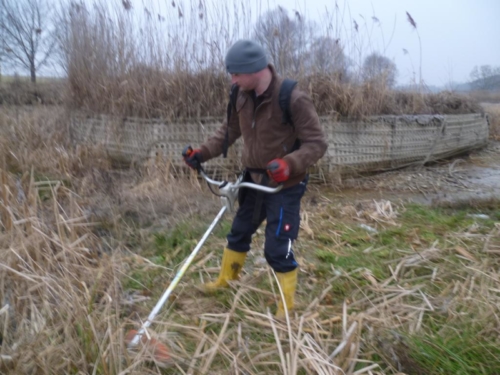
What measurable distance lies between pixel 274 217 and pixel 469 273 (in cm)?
161

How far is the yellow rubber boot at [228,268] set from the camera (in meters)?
3.38

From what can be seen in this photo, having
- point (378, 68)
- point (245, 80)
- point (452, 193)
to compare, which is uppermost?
point (378, 68)

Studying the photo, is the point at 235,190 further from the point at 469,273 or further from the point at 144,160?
the point at 144,160

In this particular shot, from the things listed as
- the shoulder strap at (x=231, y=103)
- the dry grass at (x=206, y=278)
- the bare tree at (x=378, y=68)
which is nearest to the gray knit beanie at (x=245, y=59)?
the shoulder strap at (x=231, y=103)

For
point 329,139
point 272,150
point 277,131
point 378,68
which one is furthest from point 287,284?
point 378,68

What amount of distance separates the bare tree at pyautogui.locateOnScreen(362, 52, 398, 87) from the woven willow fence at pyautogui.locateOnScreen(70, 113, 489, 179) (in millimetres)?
669

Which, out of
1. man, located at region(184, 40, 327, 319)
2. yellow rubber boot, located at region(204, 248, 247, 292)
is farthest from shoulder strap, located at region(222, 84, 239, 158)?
yellow rubber boot, located at region(204, 248, 247, 292)

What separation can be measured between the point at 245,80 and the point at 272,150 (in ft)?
1.52

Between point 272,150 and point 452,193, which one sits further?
point 452,193

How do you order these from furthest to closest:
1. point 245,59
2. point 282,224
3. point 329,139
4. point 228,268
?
point 329,139, point 228,268, point 282,224, point 245,59

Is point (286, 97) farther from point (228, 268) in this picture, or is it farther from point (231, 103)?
point (228, 268)

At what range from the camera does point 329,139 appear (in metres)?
6.76

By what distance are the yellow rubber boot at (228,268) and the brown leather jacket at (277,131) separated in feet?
2.17

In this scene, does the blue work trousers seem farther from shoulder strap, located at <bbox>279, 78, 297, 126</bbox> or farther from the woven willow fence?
the woven willow fence
